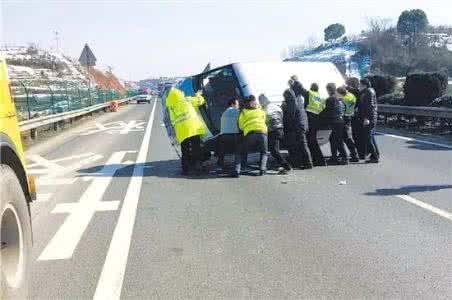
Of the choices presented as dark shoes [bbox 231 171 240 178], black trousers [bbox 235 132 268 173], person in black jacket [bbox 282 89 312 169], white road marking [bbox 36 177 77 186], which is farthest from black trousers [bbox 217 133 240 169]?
white road marking [bbox 36 177 77 186]

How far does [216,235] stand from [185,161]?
4.38 m

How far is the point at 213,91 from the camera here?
11641 mm

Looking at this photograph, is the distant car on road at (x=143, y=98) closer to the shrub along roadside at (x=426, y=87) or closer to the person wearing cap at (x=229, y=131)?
the shrub along roadside at (x=426, y=87)

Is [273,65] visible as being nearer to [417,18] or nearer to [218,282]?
[218,282]

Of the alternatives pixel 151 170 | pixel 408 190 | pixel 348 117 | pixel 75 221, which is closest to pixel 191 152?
pixel 151 170

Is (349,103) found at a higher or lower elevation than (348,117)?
higher

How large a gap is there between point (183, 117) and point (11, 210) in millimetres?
6548

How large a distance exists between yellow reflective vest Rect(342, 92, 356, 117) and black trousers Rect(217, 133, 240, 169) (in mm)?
2628

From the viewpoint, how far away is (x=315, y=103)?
11156mm

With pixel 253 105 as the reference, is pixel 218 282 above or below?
below

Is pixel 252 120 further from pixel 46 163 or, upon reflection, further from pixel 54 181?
pixel 46 163

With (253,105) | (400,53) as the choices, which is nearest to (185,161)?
(253,105)

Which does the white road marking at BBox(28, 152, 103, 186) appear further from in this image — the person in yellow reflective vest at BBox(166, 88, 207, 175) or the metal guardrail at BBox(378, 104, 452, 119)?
the metal guardrail at BBox(378, 104, 452, 119)

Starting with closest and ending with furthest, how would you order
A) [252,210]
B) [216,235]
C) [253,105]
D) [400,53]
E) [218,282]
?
[218,282], [216,235], [252,210], [253,105], [400,53]
